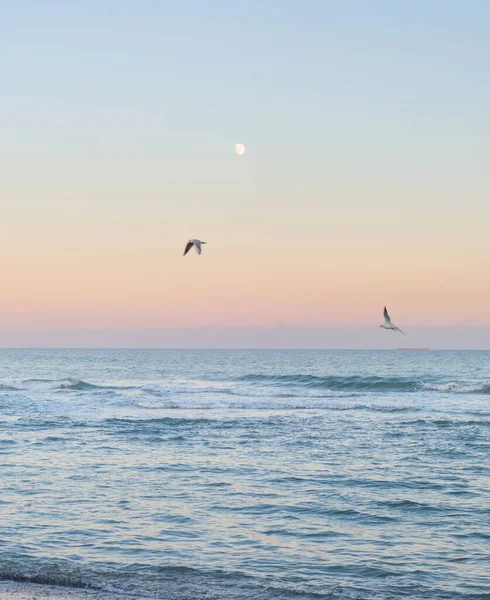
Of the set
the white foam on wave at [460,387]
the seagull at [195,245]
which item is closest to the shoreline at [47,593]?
the seagull at [195,245]

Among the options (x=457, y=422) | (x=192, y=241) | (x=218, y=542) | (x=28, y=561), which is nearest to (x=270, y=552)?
(x=218, y=542)

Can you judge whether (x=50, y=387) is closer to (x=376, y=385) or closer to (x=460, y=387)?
(x=376, y=385)

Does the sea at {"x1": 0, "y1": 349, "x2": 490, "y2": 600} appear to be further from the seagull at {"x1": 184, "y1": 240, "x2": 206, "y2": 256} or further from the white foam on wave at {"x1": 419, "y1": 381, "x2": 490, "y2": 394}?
the white foam on wave at {"x1": 419, "y1": 381, "x2": 490, "y2": 394}

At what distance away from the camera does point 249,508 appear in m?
14.1

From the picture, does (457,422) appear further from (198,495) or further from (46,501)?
(46,501)

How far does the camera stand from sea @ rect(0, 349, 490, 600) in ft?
33.6

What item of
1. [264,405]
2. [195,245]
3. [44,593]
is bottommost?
[264,405]

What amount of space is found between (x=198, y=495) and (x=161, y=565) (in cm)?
442

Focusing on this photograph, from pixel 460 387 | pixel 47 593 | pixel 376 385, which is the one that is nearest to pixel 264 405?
pixel 376 385

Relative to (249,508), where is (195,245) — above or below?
above

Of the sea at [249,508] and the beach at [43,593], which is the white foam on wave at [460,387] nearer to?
the sea at [249,508]

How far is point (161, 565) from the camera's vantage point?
Result: 10.7 meters

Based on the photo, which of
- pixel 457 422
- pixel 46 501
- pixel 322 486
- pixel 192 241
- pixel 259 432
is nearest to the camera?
pixel 46 501

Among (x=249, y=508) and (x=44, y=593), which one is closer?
(x=44, y=593)
